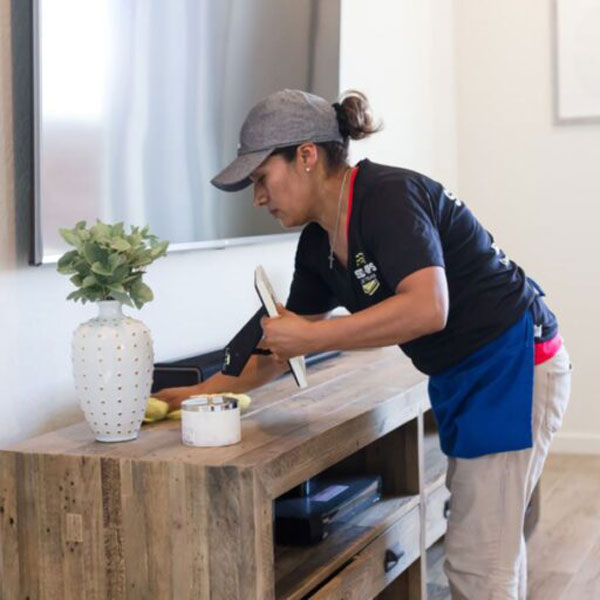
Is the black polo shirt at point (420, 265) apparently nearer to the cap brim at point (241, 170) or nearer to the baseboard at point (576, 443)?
the cap brim at point (241, 170)

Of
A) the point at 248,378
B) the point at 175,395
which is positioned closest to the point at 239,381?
the point at 248,378

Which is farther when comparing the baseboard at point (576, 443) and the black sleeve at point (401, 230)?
the baseboard at point (576, 443)

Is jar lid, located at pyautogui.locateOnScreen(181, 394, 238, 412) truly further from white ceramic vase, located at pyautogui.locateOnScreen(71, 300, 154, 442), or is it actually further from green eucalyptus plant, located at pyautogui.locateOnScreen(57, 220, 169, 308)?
green eucalyptus plant, located at pyautogui.locateOnScreen(57, 220, 169, 308)

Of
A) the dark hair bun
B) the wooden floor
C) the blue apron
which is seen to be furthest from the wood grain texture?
the wooden floor

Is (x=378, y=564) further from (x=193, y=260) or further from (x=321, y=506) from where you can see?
(x=193, y=260)

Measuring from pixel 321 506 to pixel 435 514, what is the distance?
0.66 metres

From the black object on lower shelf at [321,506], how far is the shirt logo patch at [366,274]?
504 mm

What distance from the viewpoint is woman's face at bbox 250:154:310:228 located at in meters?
1.93

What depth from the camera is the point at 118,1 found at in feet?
7.10

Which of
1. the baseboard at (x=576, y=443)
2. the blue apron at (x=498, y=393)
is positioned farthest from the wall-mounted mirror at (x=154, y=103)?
the baseboard at (x=576, y=443)

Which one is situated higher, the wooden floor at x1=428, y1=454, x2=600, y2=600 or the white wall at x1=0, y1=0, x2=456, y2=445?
the white wall at x1=0, y1=0, x2=456, y2=445

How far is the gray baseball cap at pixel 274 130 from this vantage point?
1.91m

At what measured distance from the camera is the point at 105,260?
70.1 inches

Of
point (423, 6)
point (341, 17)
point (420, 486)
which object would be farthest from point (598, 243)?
point (420, 486)
